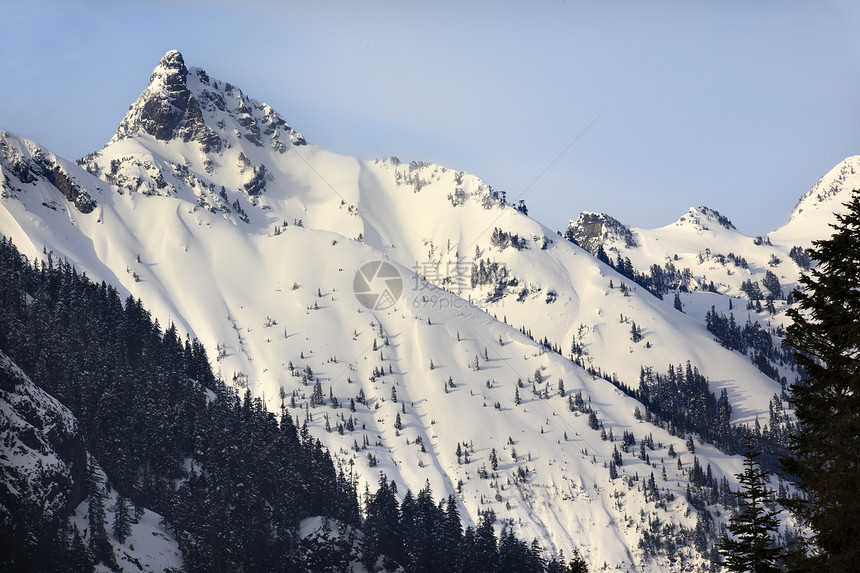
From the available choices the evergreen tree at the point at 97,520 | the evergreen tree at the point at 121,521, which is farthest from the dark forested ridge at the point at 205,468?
the evergreen tree at the point at 97,520

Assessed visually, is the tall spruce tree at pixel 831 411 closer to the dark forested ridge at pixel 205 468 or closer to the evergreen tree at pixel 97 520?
the dark forested ridge at pixel 205 468

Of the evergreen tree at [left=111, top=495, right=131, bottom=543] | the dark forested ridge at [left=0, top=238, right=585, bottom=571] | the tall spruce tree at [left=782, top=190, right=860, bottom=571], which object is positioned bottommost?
the tall spruce tree at [left=782, top=190, right=860, bottom=571]

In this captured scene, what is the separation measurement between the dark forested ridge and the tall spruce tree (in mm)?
107685

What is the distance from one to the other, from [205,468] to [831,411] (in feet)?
436

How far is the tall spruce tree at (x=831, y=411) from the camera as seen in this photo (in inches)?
968

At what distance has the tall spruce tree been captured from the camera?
968 inches

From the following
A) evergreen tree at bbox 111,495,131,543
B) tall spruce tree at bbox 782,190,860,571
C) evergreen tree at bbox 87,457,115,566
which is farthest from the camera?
evergreen tree at bbox 111,495,131,543

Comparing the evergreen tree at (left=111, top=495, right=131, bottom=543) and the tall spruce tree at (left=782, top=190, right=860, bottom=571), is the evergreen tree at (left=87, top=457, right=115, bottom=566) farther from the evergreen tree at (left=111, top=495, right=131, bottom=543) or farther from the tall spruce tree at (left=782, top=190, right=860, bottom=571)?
the tall spruce tree at (left=782, top=190, right=860, bottom=571)

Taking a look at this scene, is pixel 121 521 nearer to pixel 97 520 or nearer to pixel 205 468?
pixel 97 520

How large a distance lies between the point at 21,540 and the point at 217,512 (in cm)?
3474

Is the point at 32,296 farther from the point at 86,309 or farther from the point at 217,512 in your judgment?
the point at 217,512

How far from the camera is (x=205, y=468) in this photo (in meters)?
A: 144

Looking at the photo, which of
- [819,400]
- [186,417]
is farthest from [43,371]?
[819,400]

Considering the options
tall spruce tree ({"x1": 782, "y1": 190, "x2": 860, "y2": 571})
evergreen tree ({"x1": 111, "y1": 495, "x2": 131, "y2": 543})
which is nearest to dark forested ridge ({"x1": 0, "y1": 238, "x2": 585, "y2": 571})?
evergreen tree ({"x1": 111, "y1": 495, "x2": 131, "y2": 543})
